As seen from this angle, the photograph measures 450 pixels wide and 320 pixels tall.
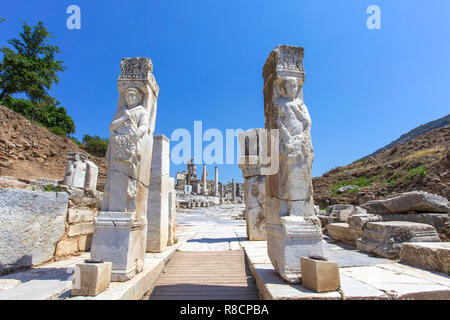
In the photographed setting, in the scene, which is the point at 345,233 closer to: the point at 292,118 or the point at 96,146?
the point at 292,118

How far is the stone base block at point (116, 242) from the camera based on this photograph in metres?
2.77

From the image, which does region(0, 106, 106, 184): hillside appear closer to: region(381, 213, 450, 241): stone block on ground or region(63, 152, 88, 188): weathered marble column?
region(63, 152, 88, 188): weathered marble column

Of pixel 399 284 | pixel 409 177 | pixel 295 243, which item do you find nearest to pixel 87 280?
pixel 295 243

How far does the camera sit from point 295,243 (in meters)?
2.72

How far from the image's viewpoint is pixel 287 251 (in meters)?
2.69

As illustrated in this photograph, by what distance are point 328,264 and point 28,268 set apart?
402cm

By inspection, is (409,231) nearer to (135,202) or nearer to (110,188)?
(135,202)

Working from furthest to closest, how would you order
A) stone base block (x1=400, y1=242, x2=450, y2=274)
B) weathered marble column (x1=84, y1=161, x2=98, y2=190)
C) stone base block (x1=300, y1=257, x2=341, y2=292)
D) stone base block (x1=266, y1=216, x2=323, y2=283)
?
weathered marble column (x1=84, y1=161, x2=98, y2=190)
stone base block (x1=400, y1=242, x2=450, y2=274)
stone base block (x1=266, y1=216, x2=323, y2=283)
stone base block (x1=300, y1=257, x2=341, y2=292)

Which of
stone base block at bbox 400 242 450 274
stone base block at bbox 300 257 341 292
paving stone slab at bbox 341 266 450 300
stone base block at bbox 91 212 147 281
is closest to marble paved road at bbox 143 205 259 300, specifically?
stone base block at bbox 91 212 147 281

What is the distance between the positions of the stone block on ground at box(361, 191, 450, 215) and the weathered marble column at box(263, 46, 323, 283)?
3917 millimetres

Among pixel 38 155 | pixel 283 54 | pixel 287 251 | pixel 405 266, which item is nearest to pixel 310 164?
pixel 287 251

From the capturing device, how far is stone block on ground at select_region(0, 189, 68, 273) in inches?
127

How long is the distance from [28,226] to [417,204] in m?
7.33

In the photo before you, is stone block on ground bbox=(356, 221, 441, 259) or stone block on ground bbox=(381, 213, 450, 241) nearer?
stone block on ground bbox=(356, 221, 441, 259)
